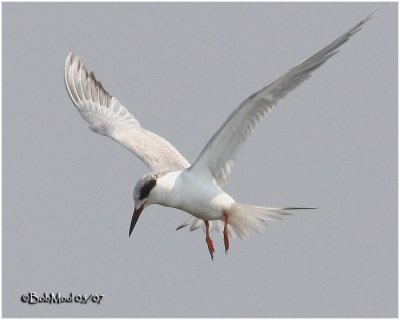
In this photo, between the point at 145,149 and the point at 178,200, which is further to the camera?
the point at 145,149

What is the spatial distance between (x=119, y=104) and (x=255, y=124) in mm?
2635

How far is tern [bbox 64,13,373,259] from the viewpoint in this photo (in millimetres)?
7754

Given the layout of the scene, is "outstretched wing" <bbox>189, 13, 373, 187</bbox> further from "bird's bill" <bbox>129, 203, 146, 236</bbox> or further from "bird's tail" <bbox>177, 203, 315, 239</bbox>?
"bird's bill" <bbox>129, 203, 146, 236</bbox>

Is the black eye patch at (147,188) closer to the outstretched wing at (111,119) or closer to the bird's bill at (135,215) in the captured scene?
the bird's bill at (135,215)

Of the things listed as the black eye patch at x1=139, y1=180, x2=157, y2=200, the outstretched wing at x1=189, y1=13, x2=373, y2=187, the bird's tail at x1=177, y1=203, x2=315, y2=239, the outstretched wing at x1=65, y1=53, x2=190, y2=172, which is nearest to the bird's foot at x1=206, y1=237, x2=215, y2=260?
the bird's tail at x1=177, y1=203, x2=315, y2=239

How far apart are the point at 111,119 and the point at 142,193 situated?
2000 mm

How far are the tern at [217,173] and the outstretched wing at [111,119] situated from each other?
0.06 ft

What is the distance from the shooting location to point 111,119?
988cm

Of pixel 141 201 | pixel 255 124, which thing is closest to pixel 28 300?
pixel 141 201

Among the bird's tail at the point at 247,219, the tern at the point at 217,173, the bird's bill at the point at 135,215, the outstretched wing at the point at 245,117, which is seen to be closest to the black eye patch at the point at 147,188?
the tern at the point at 217,173

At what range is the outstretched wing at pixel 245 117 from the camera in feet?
25.0

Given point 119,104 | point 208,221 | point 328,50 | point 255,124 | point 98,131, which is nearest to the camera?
point 328,50

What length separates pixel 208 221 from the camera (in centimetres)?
888

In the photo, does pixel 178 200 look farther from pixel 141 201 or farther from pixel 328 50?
pixel 328 50
